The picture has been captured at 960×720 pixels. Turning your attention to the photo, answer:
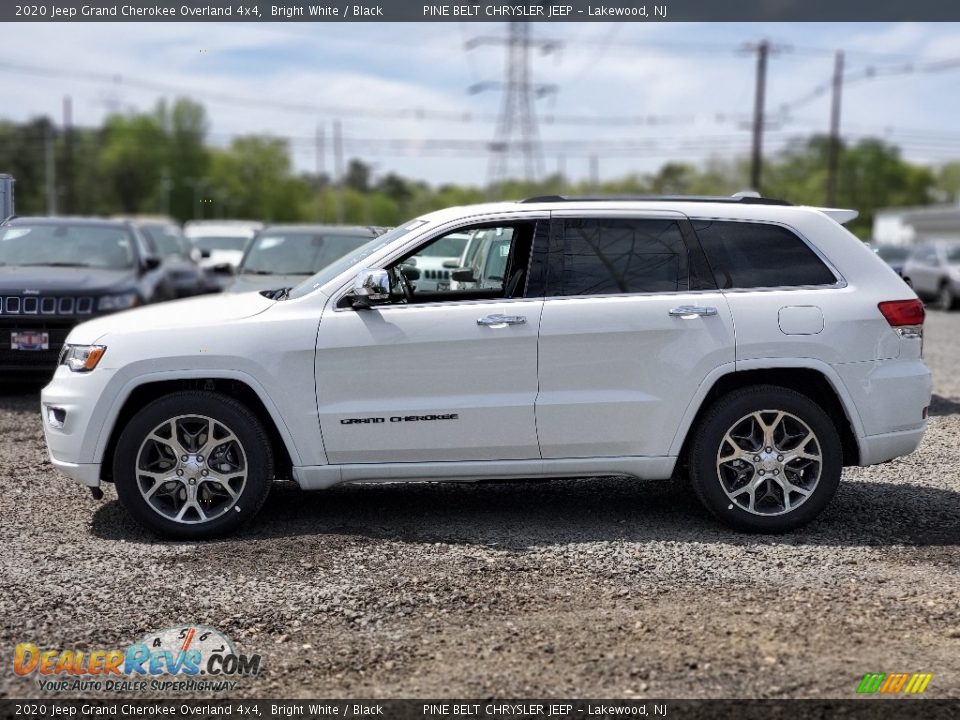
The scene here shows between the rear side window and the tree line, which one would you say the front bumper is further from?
the tree line

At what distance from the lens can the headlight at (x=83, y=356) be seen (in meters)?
6.02

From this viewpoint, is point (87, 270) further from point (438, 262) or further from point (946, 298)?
point (946, 298)

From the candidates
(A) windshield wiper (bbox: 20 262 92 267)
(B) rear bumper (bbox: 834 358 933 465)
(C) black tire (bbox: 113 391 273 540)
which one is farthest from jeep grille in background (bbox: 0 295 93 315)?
(B) rear bumper (bbox: 834 358 933 465)

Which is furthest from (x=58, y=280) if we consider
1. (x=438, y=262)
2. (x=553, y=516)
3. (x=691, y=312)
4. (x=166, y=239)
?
(x=166, y=239)

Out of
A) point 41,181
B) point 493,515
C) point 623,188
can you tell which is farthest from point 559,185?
point 493,515

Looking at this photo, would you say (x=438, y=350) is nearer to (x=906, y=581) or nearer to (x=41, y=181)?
(x=906, y=581)

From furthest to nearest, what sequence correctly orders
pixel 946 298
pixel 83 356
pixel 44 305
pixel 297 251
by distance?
pixel 946 298 < pixel 297 251 < pixel 44 305 < pixel 83 356

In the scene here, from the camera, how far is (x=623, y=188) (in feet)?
391

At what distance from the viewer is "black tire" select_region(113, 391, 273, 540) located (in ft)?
19.4

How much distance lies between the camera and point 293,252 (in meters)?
12.0

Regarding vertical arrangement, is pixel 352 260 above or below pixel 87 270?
above

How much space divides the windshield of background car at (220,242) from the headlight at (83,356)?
71.7ft

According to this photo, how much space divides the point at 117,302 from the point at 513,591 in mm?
7621

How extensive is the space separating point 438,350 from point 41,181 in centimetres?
10371
